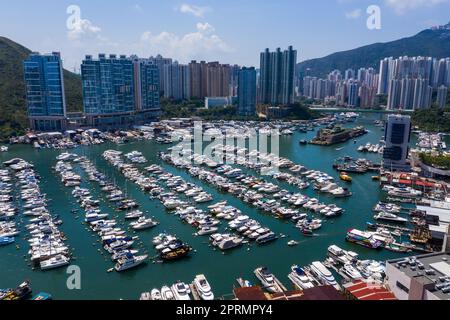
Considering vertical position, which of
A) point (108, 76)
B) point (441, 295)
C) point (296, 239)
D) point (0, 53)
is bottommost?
point (296, 239)

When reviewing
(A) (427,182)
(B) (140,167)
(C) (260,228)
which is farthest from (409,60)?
(C) (260,228)

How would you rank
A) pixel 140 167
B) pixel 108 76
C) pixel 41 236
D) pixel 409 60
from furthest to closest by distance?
pixel 409 60 < pixel 108 76 < pixel 140 167 < pixel 41 236

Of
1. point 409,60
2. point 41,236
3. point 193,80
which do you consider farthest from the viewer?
point 409,60

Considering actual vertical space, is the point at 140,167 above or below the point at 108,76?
below

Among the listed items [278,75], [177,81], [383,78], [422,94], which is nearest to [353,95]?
[422,94]

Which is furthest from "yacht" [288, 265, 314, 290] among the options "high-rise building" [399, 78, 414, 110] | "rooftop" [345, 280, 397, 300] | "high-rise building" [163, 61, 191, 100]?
"high-rise building" [399, 78, 414, 110]

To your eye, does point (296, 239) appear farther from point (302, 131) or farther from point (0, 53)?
point (0, 53)

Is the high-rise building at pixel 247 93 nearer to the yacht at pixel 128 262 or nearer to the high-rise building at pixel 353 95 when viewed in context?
the high-rise building at pixel 353 95
